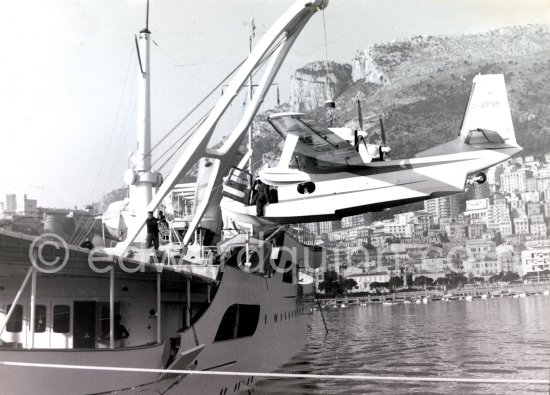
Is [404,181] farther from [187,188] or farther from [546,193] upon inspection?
[546,193]

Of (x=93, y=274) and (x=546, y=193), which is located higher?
(x=546, y=193)

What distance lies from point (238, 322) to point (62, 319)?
816cm

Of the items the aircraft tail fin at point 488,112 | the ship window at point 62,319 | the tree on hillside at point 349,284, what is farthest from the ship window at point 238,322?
the tree on hillside at point 349,284

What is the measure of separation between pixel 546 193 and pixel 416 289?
49.1 metres

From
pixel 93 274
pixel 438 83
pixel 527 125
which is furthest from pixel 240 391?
pixel 438 83

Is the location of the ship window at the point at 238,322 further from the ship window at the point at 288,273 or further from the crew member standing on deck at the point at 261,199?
the ship window at the point at 288,273

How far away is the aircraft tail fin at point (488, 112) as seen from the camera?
17094 millimetres

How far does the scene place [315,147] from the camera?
1752 centimetres

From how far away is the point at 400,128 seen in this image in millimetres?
168500

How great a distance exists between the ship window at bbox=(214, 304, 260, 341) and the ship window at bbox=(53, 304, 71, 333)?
5959mm

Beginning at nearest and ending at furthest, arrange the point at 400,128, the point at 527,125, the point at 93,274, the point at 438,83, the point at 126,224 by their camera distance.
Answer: the point at 93,274 → the point at 126,224 → the point at 527,125 → the point at 400,128 → the point at 438,83

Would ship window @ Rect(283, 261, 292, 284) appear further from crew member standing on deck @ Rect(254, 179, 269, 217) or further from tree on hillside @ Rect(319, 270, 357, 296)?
tree on hillside @ Rect(319, 270, 357, 296)

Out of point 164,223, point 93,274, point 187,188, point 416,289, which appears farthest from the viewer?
point 416,289

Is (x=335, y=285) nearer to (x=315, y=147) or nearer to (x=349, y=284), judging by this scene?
(x=349, y=284)
